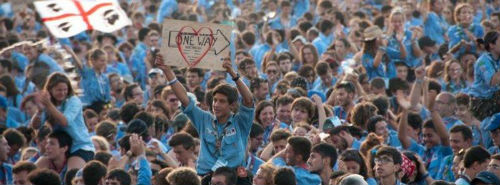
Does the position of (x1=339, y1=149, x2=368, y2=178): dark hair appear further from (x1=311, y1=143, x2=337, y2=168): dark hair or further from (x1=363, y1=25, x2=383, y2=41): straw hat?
(x1=363, y1=25, x2=383, y2=41): straw hat

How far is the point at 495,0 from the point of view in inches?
909

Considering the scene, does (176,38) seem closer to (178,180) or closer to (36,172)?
(178,180)

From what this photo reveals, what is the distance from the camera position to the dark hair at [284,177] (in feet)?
29.3

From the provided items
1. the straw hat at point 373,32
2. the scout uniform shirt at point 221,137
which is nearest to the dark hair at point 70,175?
the scout uniform shirt at point 221,137

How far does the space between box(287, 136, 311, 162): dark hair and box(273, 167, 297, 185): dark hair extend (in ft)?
2.30

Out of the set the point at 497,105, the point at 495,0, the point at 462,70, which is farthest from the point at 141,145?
the point at 495,0

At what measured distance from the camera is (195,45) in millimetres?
9562

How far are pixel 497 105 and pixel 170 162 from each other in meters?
4.32

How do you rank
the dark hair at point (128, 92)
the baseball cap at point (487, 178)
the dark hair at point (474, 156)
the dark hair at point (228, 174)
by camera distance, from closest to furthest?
the baseball cap at point (487, 178), the dark hair at point (228, 174), the dark hair at point (474, 156), the dark hair at point (128, 92)

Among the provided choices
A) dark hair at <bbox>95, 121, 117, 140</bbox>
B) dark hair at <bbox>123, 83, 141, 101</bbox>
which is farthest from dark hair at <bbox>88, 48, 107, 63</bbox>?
dark hair at <bbox>95, 121, 117, 140</bbox>

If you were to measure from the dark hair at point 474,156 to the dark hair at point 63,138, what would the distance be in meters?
Answer: 4.12

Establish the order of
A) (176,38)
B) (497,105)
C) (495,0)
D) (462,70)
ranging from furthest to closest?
1. (495,0)
2. (462,70)
3. (497,105)
4. (176,38)

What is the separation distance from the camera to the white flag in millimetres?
14202

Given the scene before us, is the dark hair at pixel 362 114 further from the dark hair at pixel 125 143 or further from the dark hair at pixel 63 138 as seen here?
the dark hair at pixel 63 138
